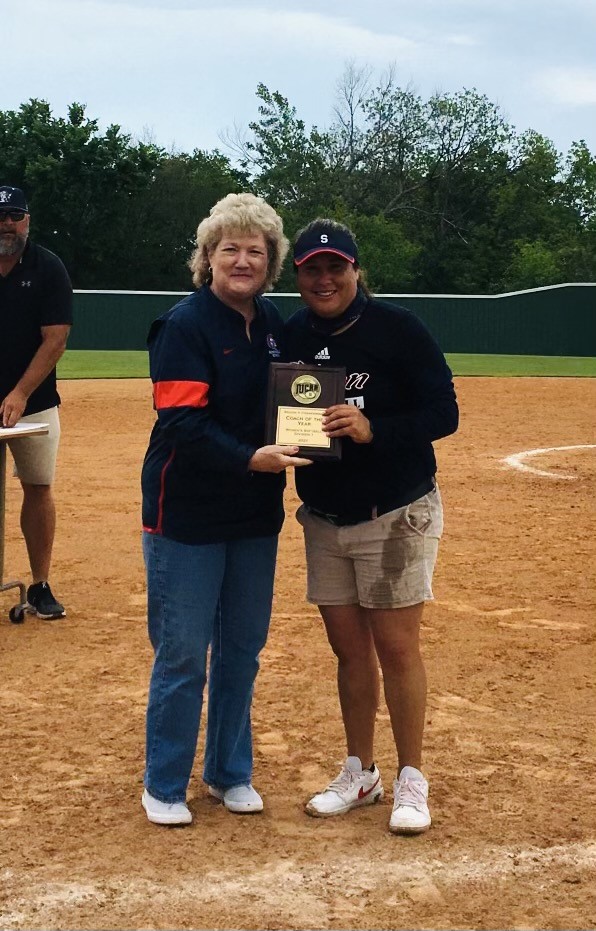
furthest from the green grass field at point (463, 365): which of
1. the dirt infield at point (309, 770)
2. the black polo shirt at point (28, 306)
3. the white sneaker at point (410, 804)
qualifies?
the white sneaker at point (410, 804)

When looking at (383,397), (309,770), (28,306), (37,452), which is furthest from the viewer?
(37,452)

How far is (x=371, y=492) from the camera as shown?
11.8 feet

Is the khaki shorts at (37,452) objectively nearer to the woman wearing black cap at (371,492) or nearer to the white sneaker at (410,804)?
the woman wearing black cap at (371,492)

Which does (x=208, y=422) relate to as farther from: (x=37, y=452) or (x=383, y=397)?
(x=37, y=452)

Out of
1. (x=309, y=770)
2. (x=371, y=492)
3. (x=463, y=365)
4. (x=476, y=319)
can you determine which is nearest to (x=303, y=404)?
(x=371, y=492)

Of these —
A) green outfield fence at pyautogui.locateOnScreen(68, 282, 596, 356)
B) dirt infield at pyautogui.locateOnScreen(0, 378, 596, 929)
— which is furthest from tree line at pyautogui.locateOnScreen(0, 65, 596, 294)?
dirt infield at pyautogui.locateOnScreen(0, 378, 596, 929)

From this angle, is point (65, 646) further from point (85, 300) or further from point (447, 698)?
point (85, 300)

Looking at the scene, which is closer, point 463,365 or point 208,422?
point 208,422

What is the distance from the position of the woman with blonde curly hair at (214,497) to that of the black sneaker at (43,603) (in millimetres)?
2383

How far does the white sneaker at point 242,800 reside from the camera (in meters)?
3.76

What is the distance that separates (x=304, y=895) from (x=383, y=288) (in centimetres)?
4313

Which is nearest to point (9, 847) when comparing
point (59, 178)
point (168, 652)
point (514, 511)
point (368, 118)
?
point (168, 652)

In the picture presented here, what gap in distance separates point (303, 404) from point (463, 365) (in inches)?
877

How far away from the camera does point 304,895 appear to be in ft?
10.4
